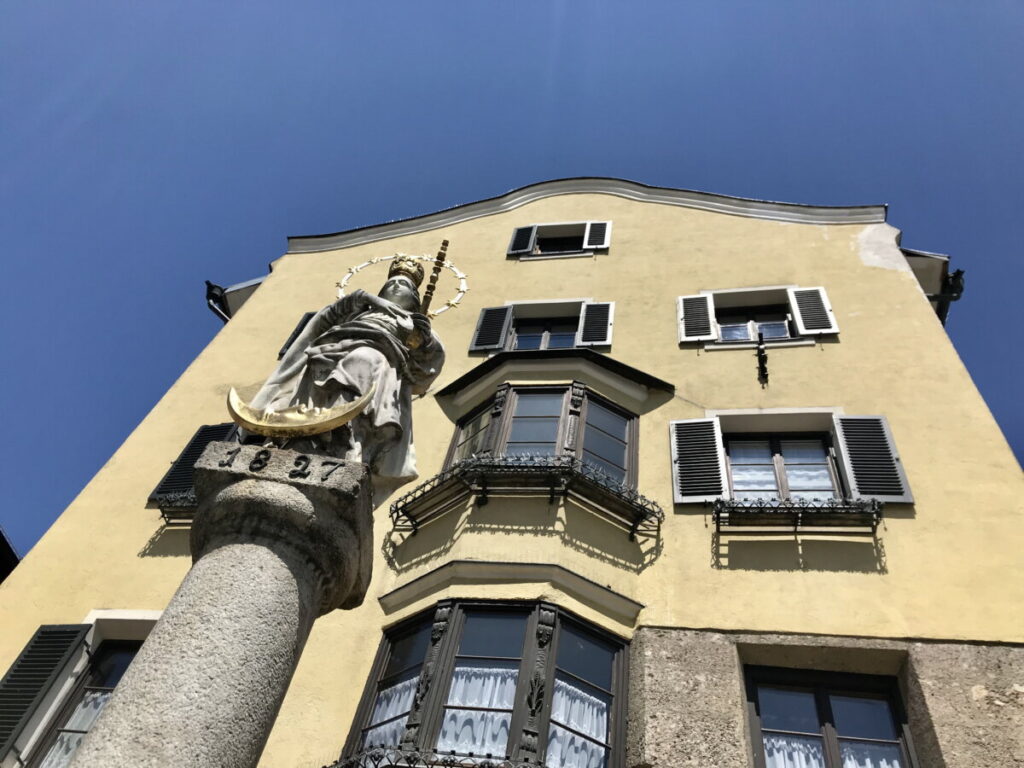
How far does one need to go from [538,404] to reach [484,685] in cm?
444

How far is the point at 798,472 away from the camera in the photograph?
10.1 meters

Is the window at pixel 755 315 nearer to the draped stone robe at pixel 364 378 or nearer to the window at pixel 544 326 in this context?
the window at pixel 544 326

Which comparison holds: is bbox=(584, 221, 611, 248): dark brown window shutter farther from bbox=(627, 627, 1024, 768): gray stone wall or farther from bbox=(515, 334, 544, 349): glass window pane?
bbox=(627, 627, 1024, 768): gray stone wall

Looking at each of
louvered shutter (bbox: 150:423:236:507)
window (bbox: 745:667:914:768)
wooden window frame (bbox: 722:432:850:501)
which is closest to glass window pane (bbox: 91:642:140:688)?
louvered shutter (bbox: 150:423:236:507)

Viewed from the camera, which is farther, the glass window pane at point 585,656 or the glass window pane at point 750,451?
the glass window pane at point 750,451

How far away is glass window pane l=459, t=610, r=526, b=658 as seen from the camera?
753 cm

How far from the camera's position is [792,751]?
696cm

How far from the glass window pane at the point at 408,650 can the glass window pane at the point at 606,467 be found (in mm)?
2909

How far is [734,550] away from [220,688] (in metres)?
6.03

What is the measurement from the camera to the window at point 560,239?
52.1ft

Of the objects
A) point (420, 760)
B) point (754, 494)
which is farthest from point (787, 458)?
point (420, 760)

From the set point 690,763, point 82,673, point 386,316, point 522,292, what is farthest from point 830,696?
point 522,292

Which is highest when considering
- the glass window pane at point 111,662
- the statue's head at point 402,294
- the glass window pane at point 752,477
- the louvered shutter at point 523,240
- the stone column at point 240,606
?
the louvered shutter at point 523,240

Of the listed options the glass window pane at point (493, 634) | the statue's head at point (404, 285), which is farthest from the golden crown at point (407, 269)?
the glass window pane at point (493, 634)
